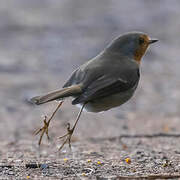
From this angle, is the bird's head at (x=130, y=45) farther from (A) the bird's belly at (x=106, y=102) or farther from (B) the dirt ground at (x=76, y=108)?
(B) the dirt ground at (x=76, y=108)

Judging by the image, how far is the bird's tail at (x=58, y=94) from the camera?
5535 millimetres

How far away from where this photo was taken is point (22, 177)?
5113mm

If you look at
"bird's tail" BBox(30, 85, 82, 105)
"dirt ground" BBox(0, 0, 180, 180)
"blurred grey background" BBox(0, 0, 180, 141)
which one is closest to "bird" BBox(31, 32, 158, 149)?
"bird's tail" BBox(30, 85, 82, 105)

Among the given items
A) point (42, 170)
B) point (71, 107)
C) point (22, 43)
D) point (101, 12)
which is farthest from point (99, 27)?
point (42, 170)

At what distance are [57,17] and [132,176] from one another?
10705 mm

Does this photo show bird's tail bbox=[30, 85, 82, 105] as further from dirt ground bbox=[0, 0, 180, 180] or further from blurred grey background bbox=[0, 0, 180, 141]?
blurred grey background bbox=[0, 0, 180, 141]

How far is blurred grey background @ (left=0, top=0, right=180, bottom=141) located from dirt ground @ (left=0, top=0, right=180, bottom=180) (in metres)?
0.02

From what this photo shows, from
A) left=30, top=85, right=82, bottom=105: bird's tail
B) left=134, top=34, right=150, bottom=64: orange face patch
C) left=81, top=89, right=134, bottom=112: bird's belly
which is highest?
left=134, top=34, right=150, bottom=64: orange face patch

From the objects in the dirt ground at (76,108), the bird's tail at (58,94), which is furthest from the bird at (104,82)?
the dirt ground at (76,108)

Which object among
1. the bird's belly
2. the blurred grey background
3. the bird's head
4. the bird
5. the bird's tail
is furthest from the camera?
the blurred grey background

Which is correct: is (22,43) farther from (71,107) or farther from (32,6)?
(71,107)

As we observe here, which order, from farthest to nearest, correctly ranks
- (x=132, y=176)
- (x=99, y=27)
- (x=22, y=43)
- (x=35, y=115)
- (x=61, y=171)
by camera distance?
(x=99, y=27)
(x=22, y=43)
(x=35, y=115)
(x=61, y=171)
(x=132, y=176)

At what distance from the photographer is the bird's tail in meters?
5.54

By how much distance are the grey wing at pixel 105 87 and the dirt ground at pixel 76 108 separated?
2.41ft
